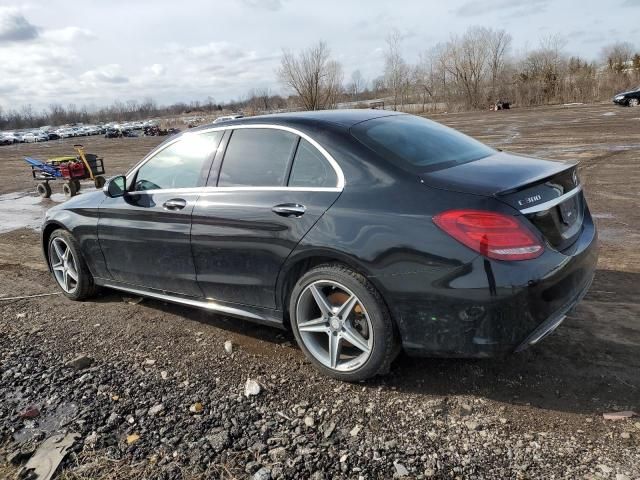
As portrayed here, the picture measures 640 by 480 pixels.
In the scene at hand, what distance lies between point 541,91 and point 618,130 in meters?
40.9

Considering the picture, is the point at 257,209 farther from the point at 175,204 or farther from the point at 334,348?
the point at 334,348

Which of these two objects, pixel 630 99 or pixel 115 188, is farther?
pixel 630 99

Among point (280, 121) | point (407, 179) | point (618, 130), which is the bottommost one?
point (618, 130)

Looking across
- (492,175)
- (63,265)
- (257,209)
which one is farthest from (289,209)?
(63,265)

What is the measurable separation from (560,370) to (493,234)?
1181 mm

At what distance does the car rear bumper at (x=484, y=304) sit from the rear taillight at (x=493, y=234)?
0.05 metres

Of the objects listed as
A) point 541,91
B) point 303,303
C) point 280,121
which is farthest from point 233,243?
point 541,91

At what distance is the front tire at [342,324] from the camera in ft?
10.2

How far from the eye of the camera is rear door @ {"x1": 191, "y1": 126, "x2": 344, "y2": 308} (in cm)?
337

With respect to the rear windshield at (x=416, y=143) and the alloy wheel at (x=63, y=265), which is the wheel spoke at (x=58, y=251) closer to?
the alloy wheel at (x=63, y=265)

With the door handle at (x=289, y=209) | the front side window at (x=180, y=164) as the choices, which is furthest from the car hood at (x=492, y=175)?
the front side window at (x=180, y=164)

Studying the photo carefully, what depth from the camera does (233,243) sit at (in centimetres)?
370

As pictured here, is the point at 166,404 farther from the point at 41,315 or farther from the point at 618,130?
the point at 618,130

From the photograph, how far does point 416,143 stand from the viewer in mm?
3570
